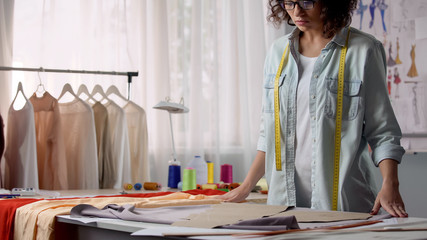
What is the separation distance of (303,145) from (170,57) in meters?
2.34

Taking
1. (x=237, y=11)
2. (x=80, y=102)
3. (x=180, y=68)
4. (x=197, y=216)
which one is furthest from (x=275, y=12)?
(x=237, y=11)

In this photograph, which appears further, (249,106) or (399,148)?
(249,106)

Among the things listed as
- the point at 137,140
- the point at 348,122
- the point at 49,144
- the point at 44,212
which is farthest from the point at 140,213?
the point at 137,140

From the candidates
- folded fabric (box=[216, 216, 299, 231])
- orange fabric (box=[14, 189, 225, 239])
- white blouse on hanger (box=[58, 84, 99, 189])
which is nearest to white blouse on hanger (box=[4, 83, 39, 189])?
white blouse on hanger (box=[58, 84, 99, 189])

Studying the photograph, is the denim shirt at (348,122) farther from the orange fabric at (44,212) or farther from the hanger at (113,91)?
the hanger at (113,91)

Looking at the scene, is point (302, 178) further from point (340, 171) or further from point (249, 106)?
point (249, 106)

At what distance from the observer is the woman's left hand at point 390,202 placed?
1.64 meters

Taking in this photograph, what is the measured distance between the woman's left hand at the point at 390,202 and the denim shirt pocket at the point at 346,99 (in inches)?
12.7

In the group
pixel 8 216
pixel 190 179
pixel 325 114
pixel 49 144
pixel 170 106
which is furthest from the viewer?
pixel 170 106

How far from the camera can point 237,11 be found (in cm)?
449

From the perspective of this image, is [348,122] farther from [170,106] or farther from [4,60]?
[4,60]

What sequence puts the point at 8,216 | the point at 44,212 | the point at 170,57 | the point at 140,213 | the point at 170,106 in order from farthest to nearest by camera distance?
the point at 170,57 < the point at 170,106 < the point at 8,216 < the point at 44,212 < the point at 140,213

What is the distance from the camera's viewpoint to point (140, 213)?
5.36 feet

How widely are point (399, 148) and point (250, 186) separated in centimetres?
52
